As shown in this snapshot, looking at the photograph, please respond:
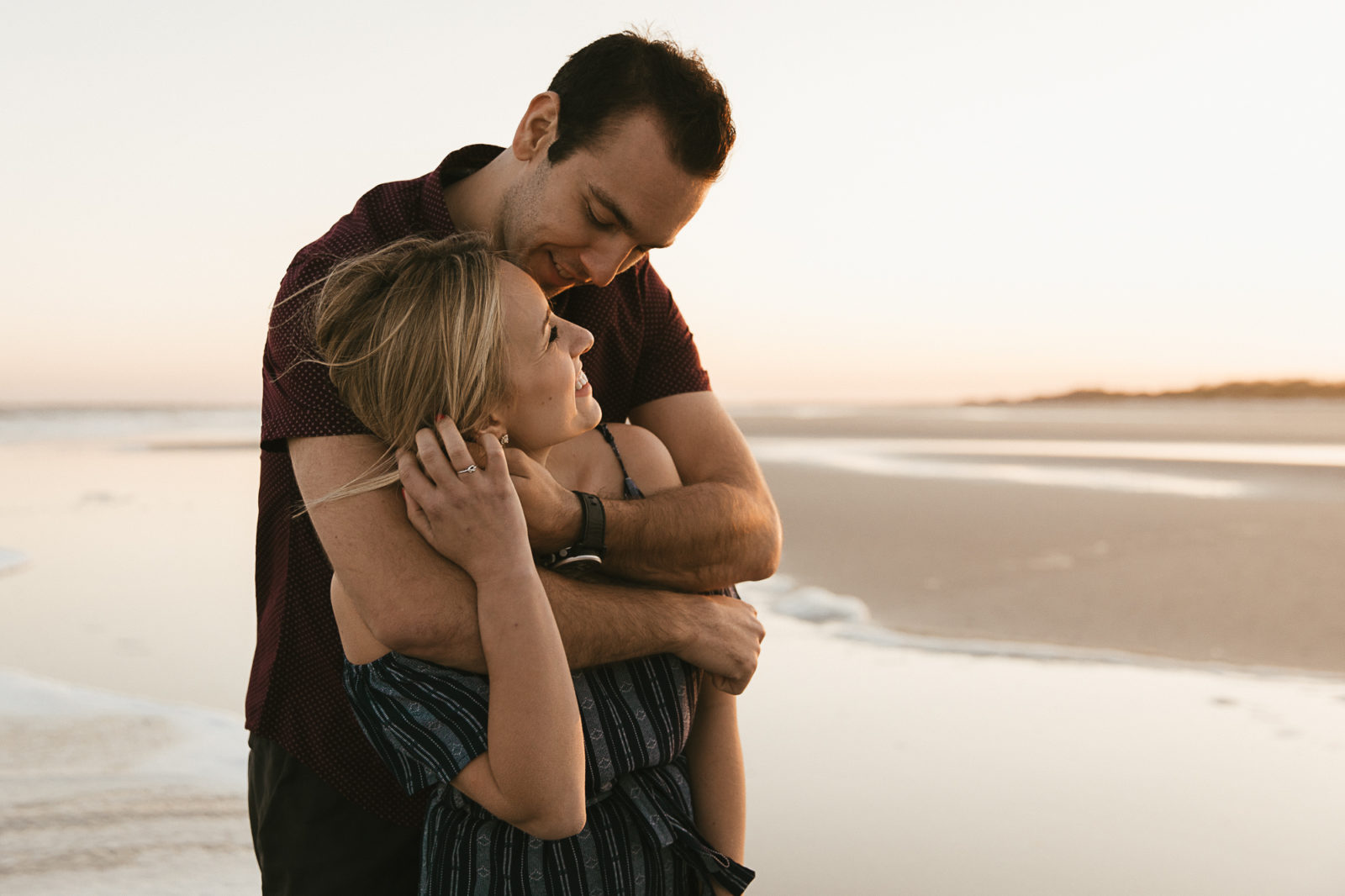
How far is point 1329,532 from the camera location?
8562 mm

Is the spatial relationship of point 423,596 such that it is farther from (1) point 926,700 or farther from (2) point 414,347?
(1) point 926,700

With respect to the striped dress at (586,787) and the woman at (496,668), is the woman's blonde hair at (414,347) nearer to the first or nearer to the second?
the woman at (496,668)

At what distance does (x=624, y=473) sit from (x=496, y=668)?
582 millimetres

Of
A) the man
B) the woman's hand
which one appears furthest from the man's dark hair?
the woman's hand

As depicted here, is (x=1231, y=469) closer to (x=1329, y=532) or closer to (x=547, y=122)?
(x=1329, y=532)

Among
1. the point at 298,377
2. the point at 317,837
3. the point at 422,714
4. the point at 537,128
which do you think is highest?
the point at 537,128

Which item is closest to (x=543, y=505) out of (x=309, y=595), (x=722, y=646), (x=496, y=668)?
(x=496, y=668)

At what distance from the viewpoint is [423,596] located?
64.1 inches

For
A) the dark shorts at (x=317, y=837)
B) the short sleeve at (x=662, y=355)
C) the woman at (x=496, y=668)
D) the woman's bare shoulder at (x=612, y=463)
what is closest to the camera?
the woman at (x=496, y=668)

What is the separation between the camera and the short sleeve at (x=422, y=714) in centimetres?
163

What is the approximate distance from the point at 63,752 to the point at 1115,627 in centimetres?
550

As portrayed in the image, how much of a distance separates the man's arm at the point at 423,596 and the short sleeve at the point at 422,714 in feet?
0.19

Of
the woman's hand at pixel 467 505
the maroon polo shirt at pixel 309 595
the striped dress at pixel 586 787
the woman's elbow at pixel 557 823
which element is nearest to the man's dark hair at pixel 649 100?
the maroon polo shirt at pixel 309 595

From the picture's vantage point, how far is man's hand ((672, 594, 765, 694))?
186 cm
